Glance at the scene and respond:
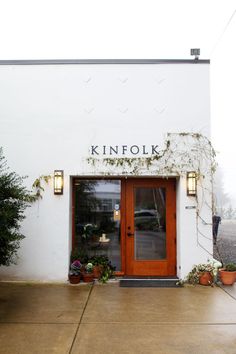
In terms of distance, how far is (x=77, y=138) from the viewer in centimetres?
775

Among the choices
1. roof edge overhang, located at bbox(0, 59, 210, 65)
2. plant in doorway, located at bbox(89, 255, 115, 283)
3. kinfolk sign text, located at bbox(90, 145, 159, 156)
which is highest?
roof edge overhang, located at bbox(0, 59, 210, 65)

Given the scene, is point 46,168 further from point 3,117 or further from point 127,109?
point 127,109

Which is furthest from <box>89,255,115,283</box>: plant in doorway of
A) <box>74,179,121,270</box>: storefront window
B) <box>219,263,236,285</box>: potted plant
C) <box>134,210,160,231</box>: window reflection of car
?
<box>219,263,236,285</box>: potted plant

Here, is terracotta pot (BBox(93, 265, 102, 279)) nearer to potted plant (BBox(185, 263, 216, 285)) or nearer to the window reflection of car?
the window reflection of car

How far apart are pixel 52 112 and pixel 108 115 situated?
4.13 ft

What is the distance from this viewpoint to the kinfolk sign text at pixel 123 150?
771cm

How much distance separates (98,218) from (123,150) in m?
1.69

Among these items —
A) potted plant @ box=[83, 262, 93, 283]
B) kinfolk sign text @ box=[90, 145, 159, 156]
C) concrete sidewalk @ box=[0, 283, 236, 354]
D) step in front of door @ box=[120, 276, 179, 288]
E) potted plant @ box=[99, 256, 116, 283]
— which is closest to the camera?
concrete sidewalk @ box=[0, 283, 236, 354]

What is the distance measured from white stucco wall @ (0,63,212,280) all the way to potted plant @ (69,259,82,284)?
31 cm

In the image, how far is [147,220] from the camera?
8.00 meters

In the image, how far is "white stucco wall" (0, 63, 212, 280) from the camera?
7637 millimetres

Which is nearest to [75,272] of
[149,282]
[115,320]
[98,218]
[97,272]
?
[97,272]
